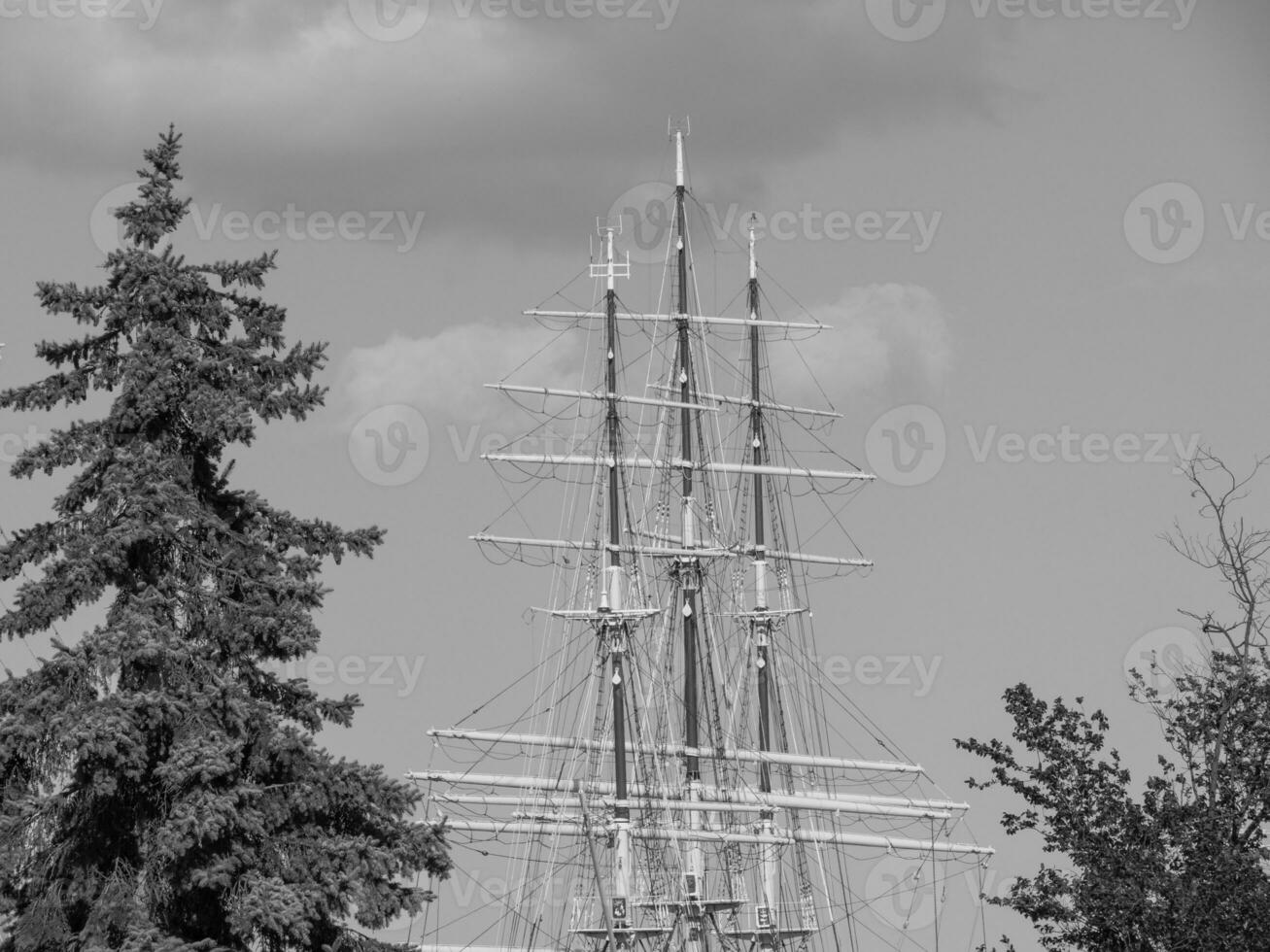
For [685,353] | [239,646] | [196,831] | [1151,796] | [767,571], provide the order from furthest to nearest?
[767,571]
[685,353]
[1151,796]
[239,646]
[196,831]

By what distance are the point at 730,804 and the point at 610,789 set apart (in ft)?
13.8

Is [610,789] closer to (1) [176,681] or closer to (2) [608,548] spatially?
(2) [608,548]

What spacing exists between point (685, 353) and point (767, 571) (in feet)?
38.4

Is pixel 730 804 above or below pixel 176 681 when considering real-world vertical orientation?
above

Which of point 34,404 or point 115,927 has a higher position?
point 34,404

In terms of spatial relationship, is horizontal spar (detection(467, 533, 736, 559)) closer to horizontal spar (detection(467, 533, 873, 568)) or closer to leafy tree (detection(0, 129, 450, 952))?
horizontal spar (detection(467, 533, 873, 568))

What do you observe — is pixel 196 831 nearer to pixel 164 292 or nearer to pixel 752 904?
pixel 164 292

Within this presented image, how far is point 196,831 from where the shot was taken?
141ft

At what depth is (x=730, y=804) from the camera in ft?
303

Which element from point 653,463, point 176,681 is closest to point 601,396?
point 653,463

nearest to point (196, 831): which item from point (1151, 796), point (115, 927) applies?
point (115, 927)

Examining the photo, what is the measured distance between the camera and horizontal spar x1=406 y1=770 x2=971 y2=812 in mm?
90875

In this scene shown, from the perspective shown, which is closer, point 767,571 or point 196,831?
point 196,831

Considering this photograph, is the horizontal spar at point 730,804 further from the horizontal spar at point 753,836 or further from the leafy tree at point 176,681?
the leafy tree at point 176,681
